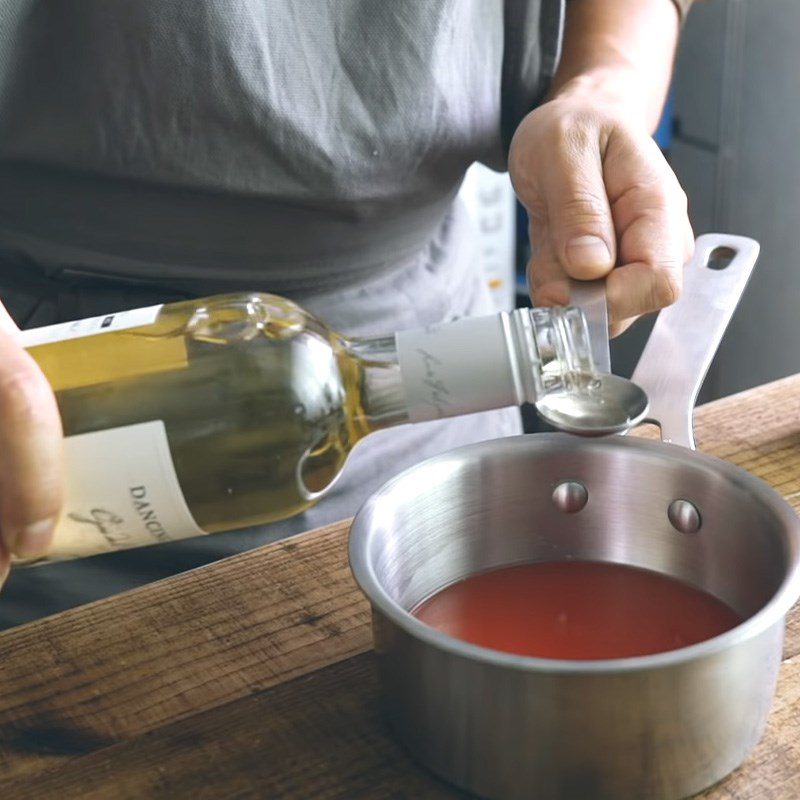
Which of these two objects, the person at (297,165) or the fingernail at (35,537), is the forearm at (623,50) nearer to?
the person at (297,165)

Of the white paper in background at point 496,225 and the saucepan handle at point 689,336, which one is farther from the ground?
the saucepan handle at point 689,336

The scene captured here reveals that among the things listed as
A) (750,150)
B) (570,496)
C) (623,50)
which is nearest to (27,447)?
(570,496)

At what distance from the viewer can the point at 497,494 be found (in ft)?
2.05

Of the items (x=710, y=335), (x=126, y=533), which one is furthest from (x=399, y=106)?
(x=126, y=533)

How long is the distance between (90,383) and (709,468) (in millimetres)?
284

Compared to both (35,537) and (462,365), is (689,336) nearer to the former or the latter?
(462,365)

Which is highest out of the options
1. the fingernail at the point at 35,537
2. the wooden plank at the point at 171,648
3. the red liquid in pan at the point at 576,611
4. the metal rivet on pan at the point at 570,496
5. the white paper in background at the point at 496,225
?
the fingernail at the point at 35,537

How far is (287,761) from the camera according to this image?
1.74 ft

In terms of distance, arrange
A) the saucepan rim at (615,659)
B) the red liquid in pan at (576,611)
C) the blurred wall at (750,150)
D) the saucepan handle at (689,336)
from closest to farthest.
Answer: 1. the saucepan rim at (615,659)
2. the red liquid in pan at (576,611)
3. the saucepan handle at (689,336)
4. the blurred wall at (750,150)

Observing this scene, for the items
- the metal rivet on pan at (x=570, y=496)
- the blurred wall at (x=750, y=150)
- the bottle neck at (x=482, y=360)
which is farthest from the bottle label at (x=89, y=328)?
the blurred wall at (x=750, y=150)

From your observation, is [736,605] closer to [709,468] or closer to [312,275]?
[709,468]

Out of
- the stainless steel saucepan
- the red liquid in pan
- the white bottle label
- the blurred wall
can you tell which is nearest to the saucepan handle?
the stainless steel saucepan

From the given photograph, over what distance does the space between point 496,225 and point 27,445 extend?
163cm

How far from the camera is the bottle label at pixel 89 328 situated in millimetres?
537
